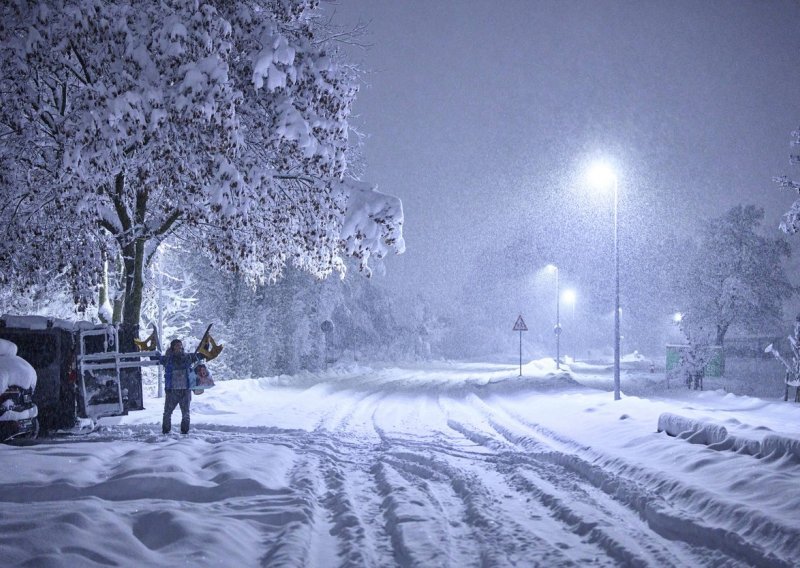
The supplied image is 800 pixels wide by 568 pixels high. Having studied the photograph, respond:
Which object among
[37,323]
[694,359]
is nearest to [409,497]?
[37,323]

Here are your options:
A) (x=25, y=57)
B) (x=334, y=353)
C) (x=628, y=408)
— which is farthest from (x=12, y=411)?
(x=334, y=353)

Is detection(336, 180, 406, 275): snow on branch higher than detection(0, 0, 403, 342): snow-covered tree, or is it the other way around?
detection(0, 0, 403, 342): snow-covered tree

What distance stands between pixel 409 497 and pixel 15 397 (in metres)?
6.38

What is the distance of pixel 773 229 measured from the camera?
50.9 meters

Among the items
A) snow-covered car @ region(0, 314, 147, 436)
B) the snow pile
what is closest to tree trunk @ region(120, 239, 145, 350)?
snow-covered car @ region(0, 314, 147, 436)

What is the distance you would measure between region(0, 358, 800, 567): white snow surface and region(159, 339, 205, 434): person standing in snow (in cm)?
43

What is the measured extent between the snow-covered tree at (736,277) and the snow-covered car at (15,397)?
46784 millimetres

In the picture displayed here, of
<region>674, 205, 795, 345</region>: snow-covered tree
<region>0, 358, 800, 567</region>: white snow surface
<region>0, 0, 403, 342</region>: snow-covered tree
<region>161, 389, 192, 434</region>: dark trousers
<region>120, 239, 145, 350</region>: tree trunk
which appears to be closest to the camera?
<region>0, 358, 800, 567</region>: white snow surface

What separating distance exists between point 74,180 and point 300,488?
6.16 meters

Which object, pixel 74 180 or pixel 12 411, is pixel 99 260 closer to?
pixel 74 180

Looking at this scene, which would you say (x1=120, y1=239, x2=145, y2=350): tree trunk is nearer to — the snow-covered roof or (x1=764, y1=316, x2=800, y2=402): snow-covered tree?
the snow-covered roof

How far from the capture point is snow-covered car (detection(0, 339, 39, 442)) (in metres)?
8.86

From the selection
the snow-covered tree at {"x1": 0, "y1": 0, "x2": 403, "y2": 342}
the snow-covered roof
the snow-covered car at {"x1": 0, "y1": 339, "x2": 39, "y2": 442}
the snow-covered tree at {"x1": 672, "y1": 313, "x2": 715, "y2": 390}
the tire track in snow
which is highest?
the snow-covered tree at {"x1": 0, "y1": 0, "x2": 403, "y2": 342}

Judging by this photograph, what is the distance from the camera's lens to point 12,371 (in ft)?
29.5
